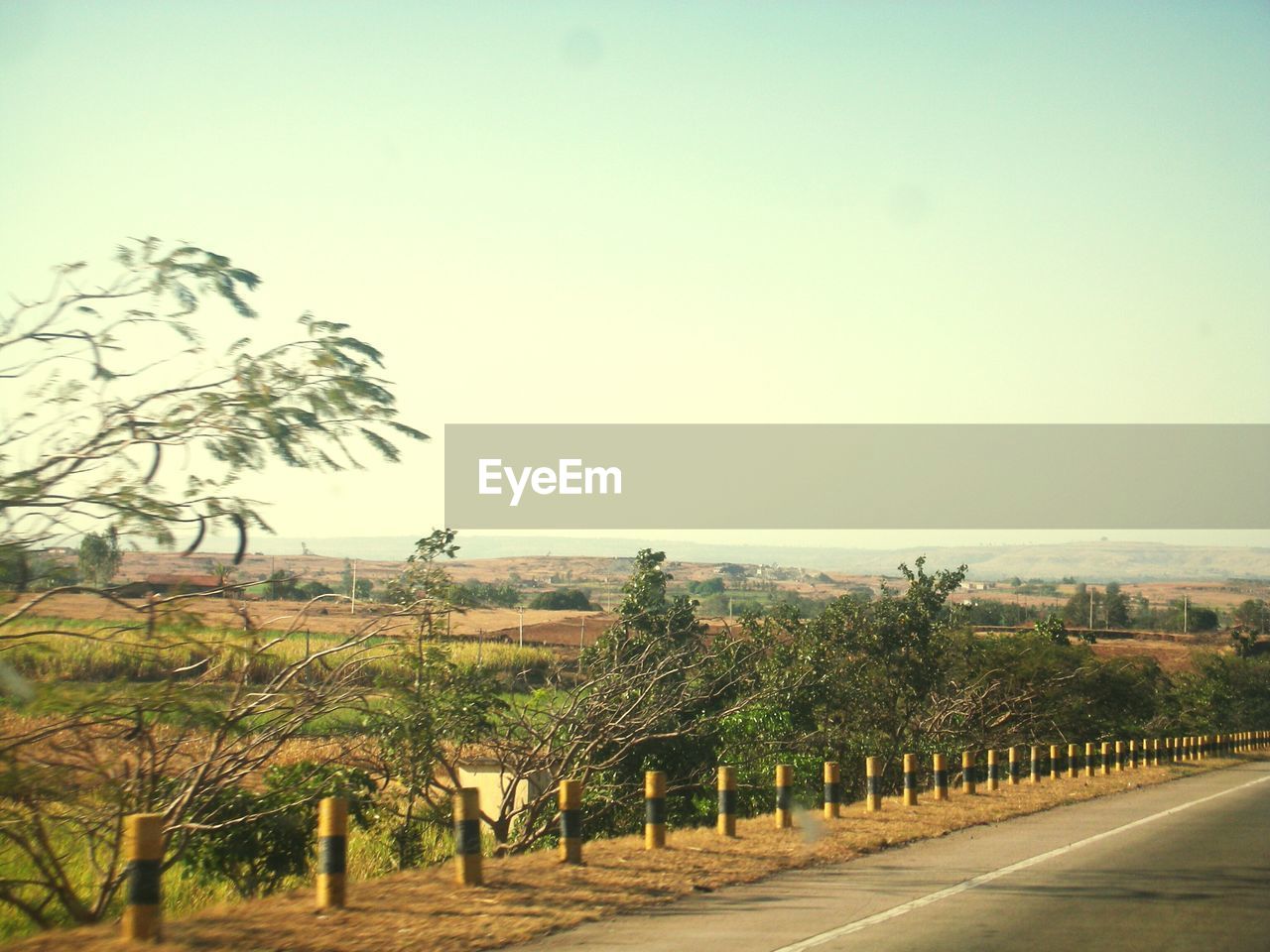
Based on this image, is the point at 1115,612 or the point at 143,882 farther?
the point at 1115,612

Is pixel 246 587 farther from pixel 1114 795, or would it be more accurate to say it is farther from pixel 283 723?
pixel 1114 795

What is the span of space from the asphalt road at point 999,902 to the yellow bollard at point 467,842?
4.57 feet

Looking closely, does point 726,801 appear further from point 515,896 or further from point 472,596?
point 515,896

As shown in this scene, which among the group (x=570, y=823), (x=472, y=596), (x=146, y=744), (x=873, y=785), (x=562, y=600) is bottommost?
(x=873, y=785)

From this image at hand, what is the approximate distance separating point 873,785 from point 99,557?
A: 10.8m

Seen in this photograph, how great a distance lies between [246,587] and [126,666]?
1.11 metres

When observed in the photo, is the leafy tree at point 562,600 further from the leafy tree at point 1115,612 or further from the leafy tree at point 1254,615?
the leafy tree at point 1254,615

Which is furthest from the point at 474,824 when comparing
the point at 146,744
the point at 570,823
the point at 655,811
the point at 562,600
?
the point at 562,600

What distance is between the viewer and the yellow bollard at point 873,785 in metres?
16.8

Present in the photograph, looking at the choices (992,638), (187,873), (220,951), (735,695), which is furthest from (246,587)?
(992,638)

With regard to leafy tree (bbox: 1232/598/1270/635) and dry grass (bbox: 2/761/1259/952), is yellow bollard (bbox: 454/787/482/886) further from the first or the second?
leafy tree (bbox: 1232/598/1270/635)

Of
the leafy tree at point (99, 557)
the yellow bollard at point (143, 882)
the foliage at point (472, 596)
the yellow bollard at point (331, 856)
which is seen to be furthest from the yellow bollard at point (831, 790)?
the yellow bollard at point (143, 882)

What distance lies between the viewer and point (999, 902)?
10273 millimetres

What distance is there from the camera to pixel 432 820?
15.0 m
